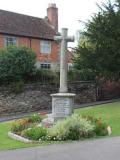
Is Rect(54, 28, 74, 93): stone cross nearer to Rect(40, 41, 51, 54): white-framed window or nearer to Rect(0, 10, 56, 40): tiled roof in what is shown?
Rect(0, 10, 56, 40): tiled roof

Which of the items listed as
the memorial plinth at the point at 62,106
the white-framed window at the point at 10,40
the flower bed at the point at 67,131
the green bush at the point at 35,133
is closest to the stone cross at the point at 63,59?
the memorial plinth at the point at 62,106

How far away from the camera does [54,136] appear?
15.3 m

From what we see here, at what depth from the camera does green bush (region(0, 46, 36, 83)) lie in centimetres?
3528

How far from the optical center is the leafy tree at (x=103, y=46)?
33281mm

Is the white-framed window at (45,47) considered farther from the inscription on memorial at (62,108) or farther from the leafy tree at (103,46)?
the inscription on memorial at (62,108)

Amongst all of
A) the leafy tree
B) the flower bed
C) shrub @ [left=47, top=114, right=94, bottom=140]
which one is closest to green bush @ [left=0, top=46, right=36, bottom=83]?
the leafy tree

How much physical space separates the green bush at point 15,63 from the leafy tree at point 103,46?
14.9ft

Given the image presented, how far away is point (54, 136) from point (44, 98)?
22191 millimetres

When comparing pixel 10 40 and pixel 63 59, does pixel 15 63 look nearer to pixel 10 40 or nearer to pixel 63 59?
pixel 10 40

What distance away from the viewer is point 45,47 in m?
51.9

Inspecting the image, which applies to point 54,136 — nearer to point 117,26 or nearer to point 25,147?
point 25,147

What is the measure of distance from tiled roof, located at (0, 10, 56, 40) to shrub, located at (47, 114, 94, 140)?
104 feet

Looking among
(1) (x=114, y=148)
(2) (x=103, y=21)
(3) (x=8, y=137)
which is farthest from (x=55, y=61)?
(1) (x=114, y=148)

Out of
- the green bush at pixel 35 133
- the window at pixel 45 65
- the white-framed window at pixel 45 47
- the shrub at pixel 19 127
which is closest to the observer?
the green bush at pixel 35 133
